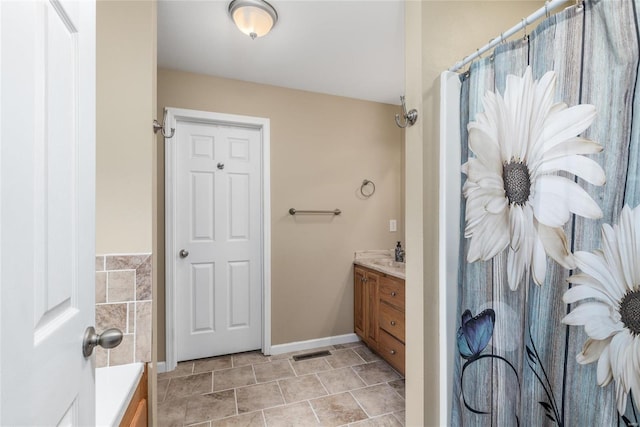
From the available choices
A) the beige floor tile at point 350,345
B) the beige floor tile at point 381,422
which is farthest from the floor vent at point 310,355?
the beige floor tile at point 381,422

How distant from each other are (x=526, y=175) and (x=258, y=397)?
2119 mm

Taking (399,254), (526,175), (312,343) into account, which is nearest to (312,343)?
(312,343)

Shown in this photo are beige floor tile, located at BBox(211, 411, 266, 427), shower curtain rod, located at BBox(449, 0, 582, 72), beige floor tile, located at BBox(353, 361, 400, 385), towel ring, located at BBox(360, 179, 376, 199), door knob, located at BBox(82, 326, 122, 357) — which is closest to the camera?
door knob, located at BBox(82, 326, 122, 357)

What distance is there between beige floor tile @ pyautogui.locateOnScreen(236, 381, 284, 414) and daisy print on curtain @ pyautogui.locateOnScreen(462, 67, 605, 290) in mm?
1673

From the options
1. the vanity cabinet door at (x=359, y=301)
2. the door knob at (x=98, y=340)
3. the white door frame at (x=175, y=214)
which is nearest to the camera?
the door knob at (x=98, y=340)

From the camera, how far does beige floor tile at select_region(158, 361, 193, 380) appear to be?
7.46ft

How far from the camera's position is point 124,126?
1.24 metres

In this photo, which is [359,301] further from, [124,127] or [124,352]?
[124,127]

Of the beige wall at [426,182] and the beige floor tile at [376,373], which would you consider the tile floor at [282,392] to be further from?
the beige wall at [426,182]

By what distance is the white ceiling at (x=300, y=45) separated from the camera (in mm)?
1714

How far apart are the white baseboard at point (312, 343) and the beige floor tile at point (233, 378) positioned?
0.32 meters

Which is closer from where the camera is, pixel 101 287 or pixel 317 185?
pixel 101 287

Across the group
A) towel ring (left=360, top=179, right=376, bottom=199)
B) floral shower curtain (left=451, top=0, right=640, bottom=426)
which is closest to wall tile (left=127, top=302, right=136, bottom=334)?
floral shower curtain (left=451, top=0, right=640, bottom=426)

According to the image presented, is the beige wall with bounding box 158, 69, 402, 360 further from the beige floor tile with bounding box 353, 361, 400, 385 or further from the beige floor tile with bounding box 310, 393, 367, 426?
the beige floor tile with bounding box 310, 393, 367, 426
